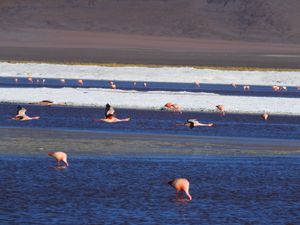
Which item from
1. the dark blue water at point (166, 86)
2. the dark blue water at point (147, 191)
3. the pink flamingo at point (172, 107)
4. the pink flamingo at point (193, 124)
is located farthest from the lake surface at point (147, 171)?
the dark blue water at point (166, 86)

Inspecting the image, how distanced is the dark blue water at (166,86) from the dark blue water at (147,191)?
17.2m

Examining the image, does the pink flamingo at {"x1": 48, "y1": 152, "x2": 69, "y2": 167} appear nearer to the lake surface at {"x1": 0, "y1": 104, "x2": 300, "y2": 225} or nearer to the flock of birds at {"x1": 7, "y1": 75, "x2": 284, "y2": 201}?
the flock of birds at {"x1": 7, "y1": 75, "x2": 284, "y2": 201}

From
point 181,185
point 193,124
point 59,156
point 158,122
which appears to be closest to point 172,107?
point 158,122

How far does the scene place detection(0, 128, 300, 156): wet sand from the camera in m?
19.3

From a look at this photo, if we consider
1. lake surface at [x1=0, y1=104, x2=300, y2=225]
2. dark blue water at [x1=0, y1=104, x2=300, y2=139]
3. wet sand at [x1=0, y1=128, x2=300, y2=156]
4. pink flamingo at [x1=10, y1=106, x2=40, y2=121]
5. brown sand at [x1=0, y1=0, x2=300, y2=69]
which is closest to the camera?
lake surface at [x1=0, y1=104, x2=300, y2=225]

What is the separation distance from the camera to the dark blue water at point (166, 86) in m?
36.2

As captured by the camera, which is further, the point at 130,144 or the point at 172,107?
the point at 172,107

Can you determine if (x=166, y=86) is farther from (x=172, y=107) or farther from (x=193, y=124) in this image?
(x=193, y=124)

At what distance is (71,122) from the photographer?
24312mm

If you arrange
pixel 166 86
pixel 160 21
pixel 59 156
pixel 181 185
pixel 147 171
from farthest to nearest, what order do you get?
1. pixel 160 21
2. pixel 166 86
3. pixel 59 156
4. pixel 147 171
5. pixel 181 185

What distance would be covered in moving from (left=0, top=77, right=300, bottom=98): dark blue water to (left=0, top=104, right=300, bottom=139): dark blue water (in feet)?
26.6

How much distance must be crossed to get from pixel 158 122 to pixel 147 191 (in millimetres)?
9567

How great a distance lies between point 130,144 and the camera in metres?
20.4

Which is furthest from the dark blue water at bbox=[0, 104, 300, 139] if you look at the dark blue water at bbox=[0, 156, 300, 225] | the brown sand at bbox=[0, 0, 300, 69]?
the brown sand at bbox=[0, 0, 300, 69]
